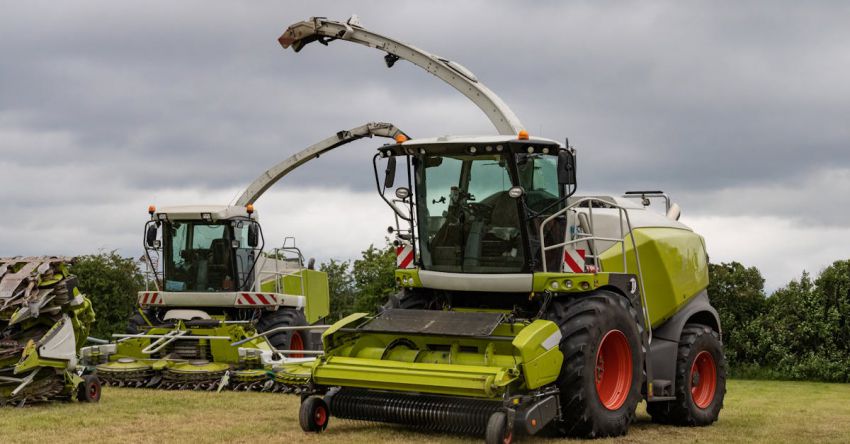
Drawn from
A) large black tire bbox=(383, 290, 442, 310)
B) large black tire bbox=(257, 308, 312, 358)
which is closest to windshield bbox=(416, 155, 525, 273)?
large black tire bbox=(383, 290, 442, 310)

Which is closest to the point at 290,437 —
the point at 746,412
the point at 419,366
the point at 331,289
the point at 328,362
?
the point at 328,362

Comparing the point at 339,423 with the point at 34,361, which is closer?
the point at 339,423

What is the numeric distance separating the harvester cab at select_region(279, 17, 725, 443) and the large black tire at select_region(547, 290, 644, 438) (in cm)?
1

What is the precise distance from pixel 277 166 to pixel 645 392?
38.7 feet

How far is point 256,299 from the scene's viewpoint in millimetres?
16875

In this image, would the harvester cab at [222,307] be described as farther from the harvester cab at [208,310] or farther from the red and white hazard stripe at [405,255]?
the red and white hazard stripe at [405,255]

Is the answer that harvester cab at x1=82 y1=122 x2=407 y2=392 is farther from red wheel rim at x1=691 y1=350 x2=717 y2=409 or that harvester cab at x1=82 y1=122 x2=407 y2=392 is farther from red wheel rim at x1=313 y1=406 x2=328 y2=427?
red wheel rim at x1=691 y1=350 x2=717 y2=409

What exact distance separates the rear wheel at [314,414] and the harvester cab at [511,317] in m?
0.01

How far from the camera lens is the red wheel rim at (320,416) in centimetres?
941

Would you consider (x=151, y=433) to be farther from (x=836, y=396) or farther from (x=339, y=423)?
(x=836, y=396)

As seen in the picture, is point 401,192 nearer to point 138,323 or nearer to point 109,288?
point 138,323

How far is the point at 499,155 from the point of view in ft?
31.8

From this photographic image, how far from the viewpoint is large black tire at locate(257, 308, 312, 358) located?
16.5m

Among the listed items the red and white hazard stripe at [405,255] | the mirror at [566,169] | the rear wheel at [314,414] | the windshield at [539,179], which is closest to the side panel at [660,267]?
the windshield at [539,179]
